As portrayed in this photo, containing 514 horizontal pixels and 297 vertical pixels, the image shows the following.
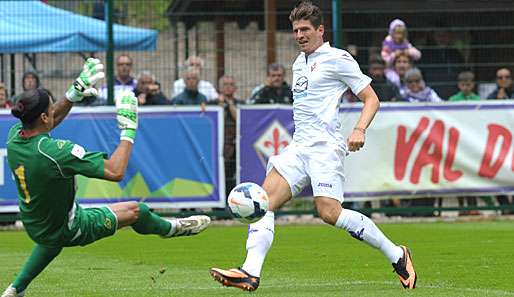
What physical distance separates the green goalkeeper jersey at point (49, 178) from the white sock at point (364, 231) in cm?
216

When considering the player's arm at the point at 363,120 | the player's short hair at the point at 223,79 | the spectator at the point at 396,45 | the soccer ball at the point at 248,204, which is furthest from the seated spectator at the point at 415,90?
the soccer ball at the point at 248,204

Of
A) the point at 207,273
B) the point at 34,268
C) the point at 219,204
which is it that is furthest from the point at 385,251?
the point at 219,204

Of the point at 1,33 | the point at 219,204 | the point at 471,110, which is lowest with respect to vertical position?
the point at 219,204

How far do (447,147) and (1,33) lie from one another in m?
6.37

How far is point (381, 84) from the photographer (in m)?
17.8

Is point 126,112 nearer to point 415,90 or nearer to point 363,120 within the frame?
point 363,120

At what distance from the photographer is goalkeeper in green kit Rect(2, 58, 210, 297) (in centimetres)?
857

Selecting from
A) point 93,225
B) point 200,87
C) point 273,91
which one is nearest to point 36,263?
point 93,225

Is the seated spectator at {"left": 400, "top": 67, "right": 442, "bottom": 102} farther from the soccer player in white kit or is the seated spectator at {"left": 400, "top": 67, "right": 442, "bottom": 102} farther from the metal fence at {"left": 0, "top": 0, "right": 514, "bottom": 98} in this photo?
the soccer player in white kit

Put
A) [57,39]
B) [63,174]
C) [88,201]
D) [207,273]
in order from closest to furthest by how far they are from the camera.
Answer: [63,174], [207,273], [88,201], [57,39]

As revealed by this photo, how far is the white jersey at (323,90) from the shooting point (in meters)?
10.2

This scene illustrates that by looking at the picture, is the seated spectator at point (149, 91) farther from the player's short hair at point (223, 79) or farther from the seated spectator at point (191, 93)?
the player's short hair at point (223, 79)

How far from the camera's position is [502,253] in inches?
506

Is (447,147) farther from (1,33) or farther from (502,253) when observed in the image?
(1,33)
